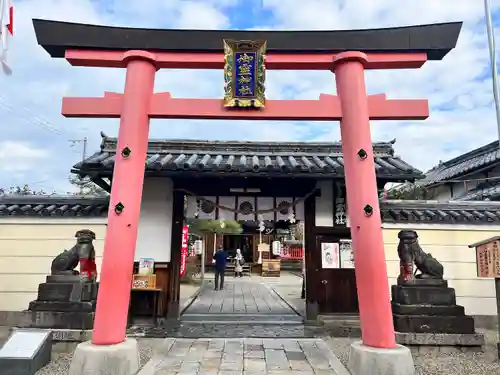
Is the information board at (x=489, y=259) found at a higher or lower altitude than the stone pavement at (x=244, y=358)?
higher

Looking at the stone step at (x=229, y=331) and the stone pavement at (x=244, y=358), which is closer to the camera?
the stone pavement at (x=244, y=358)

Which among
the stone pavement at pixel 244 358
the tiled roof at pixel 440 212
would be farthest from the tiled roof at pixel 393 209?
the stone pavement at pixel 244 358

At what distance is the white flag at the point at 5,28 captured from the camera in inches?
247

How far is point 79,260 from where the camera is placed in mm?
7762

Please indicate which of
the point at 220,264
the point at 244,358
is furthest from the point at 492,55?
the point at 220,264

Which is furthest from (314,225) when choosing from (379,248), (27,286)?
(27,286)

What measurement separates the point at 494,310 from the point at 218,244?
2353cm

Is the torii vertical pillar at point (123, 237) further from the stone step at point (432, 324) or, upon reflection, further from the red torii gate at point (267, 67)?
the stone step at point (432, 324)

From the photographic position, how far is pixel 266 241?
3036 centimetres

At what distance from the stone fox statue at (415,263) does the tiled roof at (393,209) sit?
2110 mm

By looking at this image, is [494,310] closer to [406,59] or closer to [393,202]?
[393,202]

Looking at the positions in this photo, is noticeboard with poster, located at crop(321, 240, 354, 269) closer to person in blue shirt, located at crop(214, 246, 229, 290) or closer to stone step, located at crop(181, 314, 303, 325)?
stone step, located at crop(181, 314, 303, 325)

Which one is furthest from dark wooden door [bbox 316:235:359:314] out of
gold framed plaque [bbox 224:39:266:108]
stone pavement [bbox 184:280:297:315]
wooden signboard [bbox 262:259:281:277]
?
wooden signboard [bbox 262:259:281:277]

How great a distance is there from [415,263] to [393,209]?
2.48 meters
